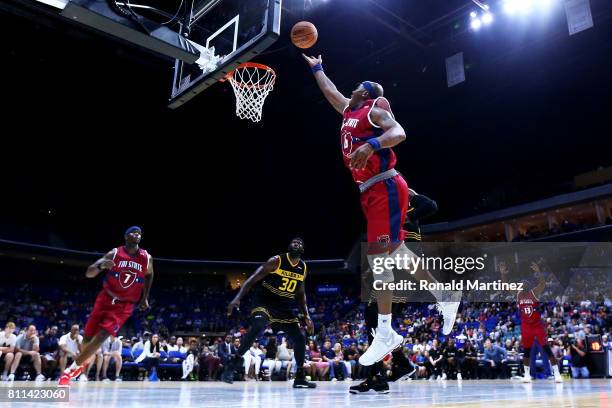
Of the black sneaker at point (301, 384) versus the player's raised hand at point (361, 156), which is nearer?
the player's raised hand at point (361, 156)

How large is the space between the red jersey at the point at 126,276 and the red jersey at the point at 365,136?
297 centimetres

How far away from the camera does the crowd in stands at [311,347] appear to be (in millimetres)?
10711

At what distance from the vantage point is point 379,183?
133 inches

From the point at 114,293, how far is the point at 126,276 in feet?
0.69

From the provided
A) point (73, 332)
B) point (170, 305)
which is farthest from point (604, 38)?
point (170, 305)

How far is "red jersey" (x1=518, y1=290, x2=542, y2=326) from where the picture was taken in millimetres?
9164

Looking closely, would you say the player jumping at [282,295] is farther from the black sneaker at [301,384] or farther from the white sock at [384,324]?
the white sock at [384,324]

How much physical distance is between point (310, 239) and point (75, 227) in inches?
442

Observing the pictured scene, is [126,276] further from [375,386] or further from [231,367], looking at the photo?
[375,386]

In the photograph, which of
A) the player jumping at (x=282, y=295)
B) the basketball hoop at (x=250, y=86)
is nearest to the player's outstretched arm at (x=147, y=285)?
the player jumping at (x=282, y=295)

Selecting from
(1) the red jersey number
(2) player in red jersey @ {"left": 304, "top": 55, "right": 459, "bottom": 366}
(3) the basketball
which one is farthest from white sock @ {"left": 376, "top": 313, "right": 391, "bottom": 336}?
(3) the basketball

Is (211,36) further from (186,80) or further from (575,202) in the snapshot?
(575,202)

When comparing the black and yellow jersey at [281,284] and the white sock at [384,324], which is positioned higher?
the black and yellow jersey at [281,284]

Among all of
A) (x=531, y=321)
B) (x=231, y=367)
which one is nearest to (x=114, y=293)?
(x=231, y=367)
